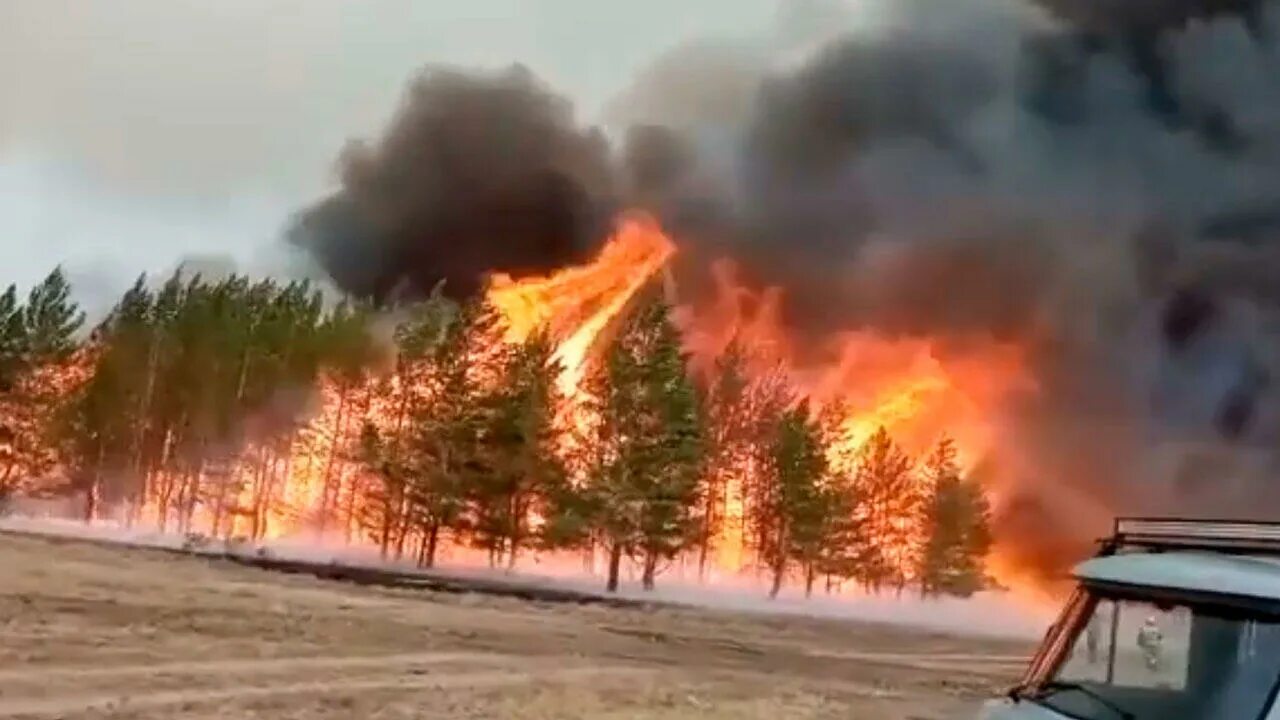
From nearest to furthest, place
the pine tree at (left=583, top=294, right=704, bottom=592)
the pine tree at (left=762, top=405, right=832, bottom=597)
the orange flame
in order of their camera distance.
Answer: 1. the pine tree at (left=583, top=294, right=704, bottom=592)
2. the pine tree at (left=762, top=405, right=832, bottom=597)
3. the orange flame

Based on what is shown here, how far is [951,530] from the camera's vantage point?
18.9 metres

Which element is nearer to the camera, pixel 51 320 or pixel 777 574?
pixel 51 320

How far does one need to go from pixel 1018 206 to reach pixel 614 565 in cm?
892

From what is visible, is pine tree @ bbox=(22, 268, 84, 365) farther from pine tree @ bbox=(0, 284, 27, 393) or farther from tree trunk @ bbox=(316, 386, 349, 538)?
tree trunk @ bbox=(316, 386, 349, 538)

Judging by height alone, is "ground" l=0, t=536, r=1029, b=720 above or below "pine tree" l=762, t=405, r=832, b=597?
below

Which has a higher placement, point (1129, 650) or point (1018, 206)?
point (1018, 206)

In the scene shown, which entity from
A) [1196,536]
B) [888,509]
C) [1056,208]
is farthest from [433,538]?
[1196,536]

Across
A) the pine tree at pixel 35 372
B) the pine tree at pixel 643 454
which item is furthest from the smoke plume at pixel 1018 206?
the pine tree at pixel 35 372

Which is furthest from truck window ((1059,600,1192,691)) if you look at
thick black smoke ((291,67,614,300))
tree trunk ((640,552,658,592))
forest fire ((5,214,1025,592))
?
thick black smoke ((291,67,614,300))

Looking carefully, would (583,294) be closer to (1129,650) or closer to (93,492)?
(93,492)

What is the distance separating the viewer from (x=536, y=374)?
17.8 meters

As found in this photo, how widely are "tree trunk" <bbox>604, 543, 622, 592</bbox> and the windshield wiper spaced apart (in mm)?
12857

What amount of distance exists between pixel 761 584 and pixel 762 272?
17.1 feet

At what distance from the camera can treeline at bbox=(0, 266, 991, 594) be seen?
16.6 meters
